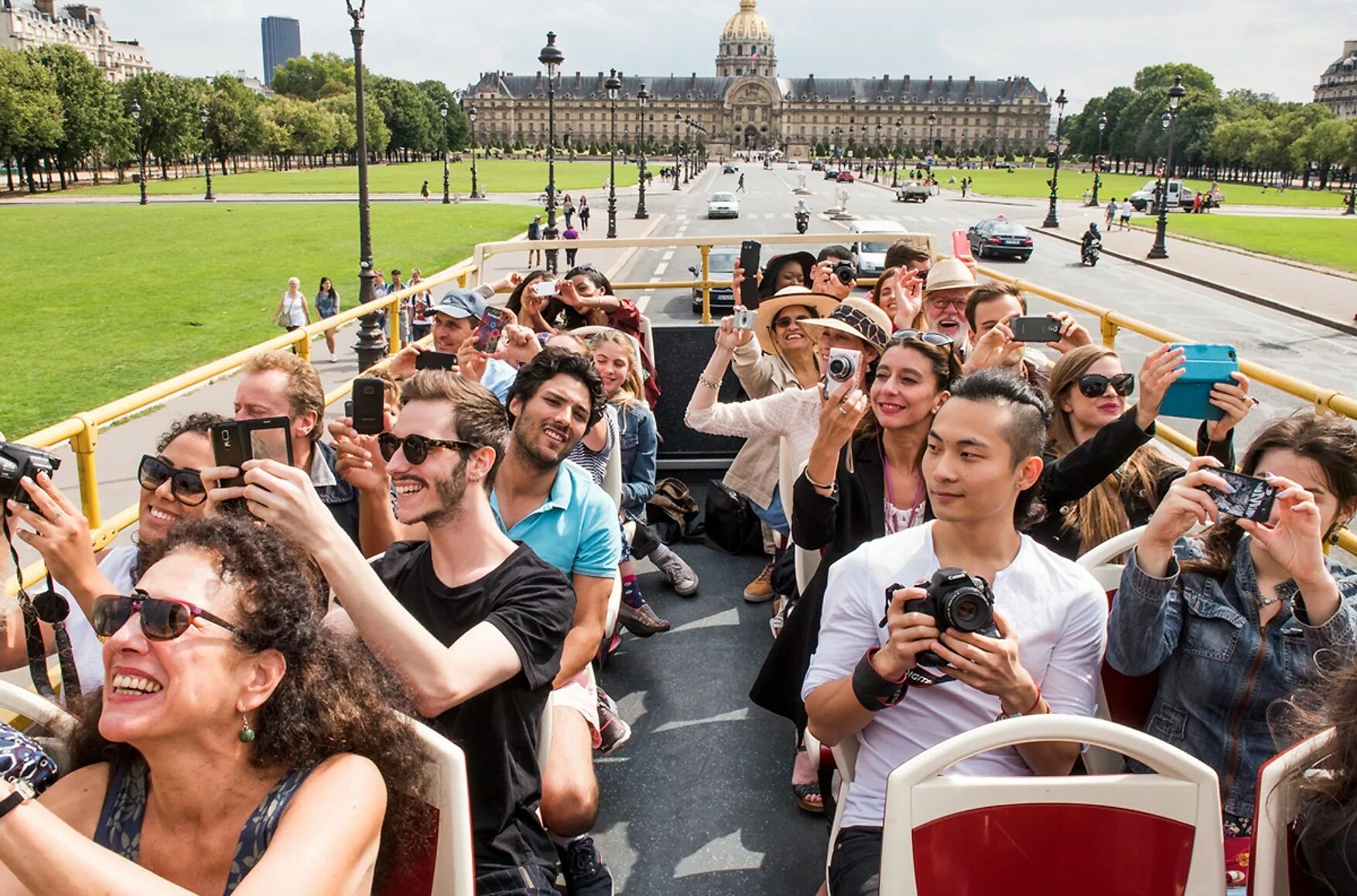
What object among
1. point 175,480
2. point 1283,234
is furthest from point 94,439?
point 1283,234

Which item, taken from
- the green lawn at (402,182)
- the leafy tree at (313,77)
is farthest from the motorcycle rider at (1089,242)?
the leafy tree at (313,77)

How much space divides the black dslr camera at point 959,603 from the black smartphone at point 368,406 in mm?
1829

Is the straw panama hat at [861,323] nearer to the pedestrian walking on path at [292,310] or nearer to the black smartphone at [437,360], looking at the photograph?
the black smartphone at [437,360]

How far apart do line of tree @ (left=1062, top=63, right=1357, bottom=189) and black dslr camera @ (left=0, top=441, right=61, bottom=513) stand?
99.3 m

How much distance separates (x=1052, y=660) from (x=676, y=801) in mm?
2013

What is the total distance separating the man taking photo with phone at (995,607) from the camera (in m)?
2.71

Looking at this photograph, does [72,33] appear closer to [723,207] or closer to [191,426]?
[723,207]

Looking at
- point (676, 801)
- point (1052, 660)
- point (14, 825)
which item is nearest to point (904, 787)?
point (1052, 660)

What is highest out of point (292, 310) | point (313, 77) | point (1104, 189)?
point (313, 77)

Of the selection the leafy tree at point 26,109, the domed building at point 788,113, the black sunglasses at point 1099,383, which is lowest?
the black sunglasses at point 1099,383

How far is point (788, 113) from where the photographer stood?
197875 millimetres

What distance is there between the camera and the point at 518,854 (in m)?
2.88

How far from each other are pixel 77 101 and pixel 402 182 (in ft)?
83.1

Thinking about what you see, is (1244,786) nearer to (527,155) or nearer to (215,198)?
(215,198)
